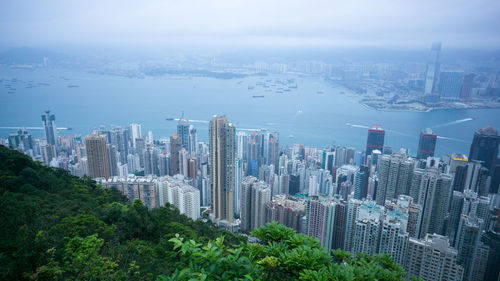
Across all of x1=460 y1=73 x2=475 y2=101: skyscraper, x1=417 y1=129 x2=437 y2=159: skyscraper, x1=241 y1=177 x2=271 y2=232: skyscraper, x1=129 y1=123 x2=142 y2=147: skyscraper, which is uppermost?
x1=460 y1=73 x2=475 y2=101: skyscraper

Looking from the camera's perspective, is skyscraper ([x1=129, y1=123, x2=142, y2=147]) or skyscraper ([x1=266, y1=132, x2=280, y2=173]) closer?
skyscraper ([x1=266, y1=132, x2=280, y2=173])

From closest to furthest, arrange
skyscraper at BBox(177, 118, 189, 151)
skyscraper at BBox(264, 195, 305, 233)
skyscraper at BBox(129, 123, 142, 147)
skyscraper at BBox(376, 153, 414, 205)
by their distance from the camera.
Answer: skyscraper at BBox(264, 195, 305, 233) < skyscraper at BBox(376, 153, 414, 205) < skyscraper at BBox(177, 118, 189, 151) < skyscraper at BBox(129, 123, 142, 147)

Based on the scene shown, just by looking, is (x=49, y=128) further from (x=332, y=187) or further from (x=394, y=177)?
(x=394, y=177)

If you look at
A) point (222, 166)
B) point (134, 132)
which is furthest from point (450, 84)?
point (134, 132)

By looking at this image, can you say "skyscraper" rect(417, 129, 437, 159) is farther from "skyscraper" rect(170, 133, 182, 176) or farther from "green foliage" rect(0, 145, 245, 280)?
"green foliage" rect(0, 145, 245, 280)

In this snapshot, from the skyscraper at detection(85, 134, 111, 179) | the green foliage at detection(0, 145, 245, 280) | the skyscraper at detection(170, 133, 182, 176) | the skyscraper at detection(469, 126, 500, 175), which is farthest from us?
the skyscraper at detection(170, 133, 182, 176)


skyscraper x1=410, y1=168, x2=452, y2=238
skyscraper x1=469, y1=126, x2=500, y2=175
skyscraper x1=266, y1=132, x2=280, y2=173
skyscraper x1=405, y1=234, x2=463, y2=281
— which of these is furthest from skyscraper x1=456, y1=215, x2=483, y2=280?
skyscraper x1=266, y1=132, x2=280, y2=173

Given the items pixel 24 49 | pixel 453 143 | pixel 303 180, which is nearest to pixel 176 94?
pixel 24 49
